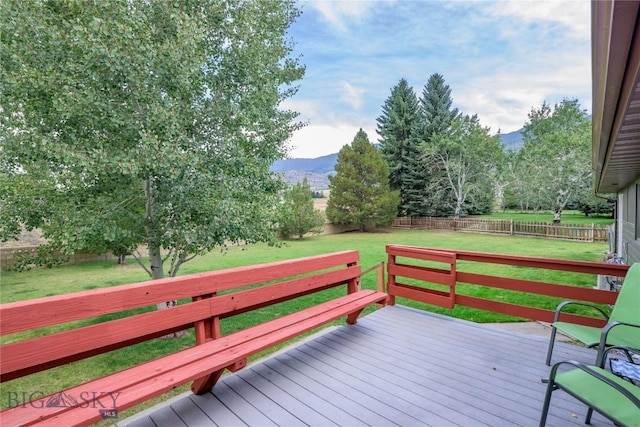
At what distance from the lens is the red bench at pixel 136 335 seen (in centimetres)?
135

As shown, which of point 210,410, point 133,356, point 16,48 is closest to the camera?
point 210,410

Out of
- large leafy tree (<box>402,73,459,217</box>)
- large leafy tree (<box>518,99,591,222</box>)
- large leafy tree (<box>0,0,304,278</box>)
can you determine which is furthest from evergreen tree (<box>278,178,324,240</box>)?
large leafy tree (<box>518,99,591,222</box>)

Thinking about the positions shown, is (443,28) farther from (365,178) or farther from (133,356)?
(365,178)

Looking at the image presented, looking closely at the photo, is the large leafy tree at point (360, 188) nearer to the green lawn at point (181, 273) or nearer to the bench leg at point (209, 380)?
the green lawn at point (181, 273)

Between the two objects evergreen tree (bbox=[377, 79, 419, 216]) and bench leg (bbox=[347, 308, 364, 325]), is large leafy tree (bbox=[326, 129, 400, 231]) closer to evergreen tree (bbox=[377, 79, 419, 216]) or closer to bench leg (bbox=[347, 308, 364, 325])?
evergreen tree (bbox=[377, 79, 419, 216])

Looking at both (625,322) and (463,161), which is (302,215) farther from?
(625,322)

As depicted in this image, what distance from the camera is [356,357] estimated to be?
2639 mm

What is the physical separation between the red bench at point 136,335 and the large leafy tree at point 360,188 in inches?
642

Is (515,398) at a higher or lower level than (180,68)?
lower

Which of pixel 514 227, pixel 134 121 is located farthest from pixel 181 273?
pixel 514 227

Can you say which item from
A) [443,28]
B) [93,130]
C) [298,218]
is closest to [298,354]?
[93,130]

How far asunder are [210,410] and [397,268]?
275cm

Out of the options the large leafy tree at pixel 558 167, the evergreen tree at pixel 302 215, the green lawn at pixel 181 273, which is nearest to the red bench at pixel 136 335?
the green lawn at pixel 181 273

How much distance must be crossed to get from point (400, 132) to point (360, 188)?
5.96 m
